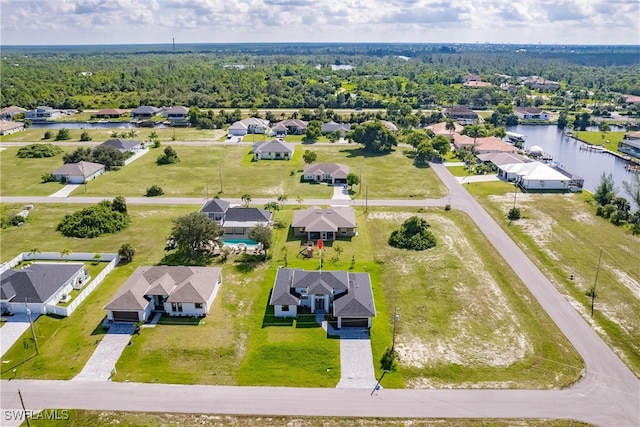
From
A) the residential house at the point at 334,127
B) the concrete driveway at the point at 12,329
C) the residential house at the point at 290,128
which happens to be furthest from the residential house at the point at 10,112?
the concrete driveway at the point at 12,329

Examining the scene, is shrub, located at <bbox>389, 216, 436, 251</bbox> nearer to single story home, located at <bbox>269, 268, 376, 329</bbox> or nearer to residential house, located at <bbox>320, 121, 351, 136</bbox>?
single story home, located at <bbox>269, 268, 376, 329</bbox>

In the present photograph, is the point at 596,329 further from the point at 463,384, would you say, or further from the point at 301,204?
the point at 301,204

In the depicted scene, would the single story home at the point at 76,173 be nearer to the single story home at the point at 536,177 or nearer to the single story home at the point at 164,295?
the single story home at the point at 164,295

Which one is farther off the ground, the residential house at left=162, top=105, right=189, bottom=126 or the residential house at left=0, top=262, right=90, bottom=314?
the residential house at left=162, top=105, right=189, bottom=126

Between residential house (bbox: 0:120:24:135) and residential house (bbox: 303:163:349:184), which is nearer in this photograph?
residential house (bbox: 303:163:349:184)

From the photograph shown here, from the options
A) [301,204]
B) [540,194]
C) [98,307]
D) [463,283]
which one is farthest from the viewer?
[540,194]

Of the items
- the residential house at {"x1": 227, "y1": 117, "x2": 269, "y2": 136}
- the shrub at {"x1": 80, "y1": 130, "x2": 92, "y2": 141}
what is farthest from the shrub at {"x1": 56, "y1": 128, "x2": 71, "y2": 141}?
the residential house at {"x1": 227, "y1": 117, "x2": 269, "y2": 136}

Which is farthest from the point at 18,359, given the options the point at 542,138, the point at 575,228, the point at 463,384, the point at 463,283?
the point at 542,138

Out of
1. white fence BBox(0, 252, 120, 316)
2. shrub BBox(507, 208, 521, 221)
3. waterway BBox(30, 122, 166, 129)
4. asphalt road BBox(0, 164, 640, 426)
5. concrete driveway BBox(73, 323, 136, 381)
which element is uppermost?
waterway BBox(30, 122, 166, 129)
